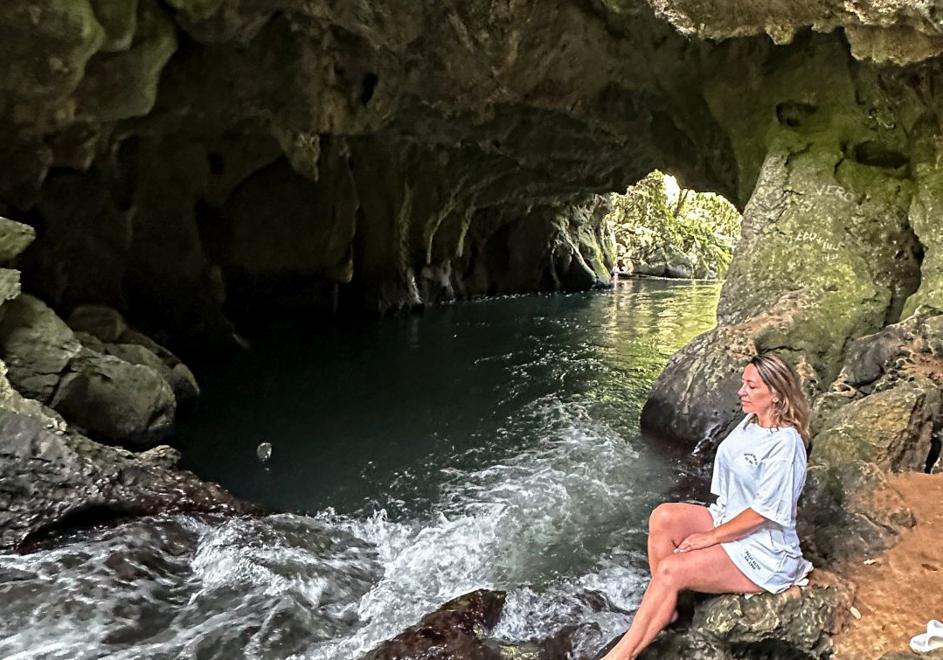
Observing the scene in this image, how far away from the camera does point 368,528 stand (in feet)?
20.3

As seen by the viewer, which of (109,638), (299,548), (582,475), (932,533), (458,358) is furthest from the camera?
(458,358)

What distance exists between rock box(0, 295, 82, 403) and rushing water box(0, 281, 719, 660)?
1.69 metres

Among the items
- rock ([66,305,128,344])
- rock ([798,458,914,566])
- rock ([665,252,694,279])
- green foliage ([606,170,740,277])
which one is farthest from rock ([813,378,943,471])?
rock ([665,252,694,279])

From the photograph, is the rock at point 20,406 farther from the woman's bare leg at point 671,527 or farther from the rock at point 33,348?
the woman's bare leg at point 671,527

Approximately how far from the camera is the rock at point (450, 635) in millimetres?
3889

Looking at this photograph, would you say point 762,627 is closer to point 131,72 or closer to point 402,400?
point 402,400

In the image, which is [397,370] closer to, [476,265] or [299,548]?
[299,548]

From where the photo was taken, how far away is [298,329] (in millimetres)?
17656

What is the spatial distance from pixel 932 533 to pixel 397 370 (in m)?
9.79

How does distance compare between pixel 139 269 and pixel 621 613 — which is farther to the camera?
pixel 139 269

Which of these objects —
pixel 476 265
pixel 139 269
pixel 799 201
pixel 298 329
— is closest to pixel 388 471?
pixel 799 201

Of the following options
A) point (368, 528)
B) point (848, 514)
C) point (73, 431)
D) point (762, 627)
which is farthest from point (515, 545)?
point (73, 431)

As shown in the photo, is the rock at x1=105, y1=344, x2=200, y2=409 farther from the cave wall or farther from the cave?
the cave wall

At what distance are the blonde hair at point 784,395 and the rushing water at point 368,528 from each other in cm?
172
